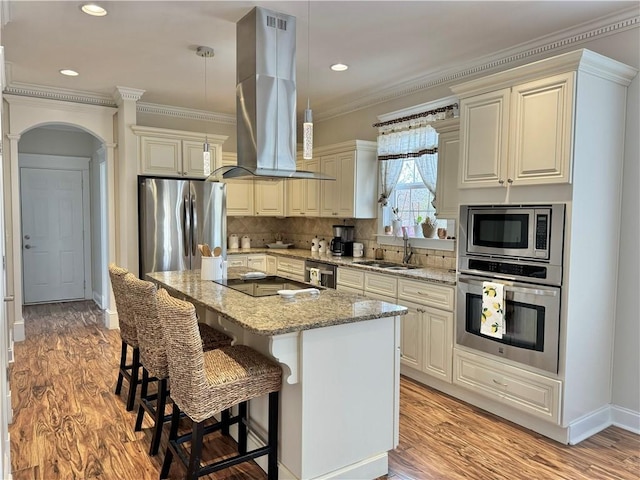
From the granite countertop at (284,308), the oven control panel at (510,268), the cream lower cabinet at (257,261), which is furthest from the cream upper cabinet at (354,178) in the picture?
the granite countertop at (284,308)

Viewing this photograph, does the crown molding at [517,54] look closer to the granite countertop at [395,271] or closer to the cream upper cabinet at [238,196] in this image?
the granite countertop at [395,271]

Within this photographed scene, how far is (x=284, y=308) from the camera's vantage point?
2453 millimetres

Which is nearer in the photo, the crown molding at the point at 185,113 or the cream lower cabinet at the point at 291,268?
the cream lower cabinet at the point at 291,268

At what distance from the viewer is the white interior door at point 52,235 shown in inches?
268

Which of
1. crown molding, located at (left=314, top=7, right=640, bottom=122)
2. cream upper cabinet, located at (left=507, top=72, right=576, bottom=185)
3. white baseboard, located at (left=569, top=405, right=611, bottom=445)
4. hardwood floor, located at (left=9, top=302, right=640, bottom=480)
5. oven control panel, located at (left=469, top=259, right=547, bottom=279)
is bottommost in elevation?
hardwood floor, located at (left=9, top=302, right=640, bottom=480)

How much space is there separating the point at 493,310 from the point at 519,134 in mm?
1198

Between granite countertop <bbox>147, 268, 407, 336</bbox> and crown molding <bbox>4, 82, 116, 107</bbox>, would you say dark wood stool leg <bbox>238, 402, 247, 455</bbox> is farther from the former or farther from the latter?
crown molding <bbox>4, 82, 116, 107</bbox>

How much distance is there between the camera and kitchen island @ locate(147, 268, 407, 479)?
7.24ft

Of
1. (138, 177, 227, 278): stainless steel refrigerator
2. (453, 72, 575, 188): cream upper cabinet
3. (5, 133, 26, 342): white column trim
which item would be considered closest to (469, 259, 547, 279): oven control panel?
(453, 72, 575, 188): cream upper cabinet

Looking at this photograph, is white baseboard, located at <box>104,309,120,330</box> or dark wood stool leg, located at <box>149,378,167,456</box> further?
white baseboard, located at <box>104,309,120,330</box>

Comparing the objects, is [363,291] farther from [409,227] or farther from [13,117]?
[13,117]

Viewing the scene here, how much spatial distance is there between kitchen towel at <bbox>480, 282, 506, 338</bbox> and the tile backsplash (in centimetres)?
126

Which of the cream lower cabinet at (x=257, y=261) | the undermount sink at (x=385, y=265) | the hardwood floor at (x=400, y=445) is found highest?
the undermount sink at (x=385, y=265)

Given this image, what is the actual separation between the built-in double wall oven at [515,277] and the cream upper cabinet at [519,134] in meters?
0.21
